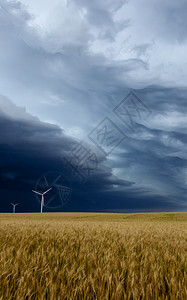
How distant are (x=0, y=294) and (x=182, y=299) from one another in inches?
75.4

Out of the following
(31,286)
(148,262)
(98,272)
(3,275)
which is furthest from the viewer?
(148,262)

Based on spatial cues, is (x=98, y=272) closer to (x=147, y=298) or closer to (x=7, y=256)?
(x=147, y=298)

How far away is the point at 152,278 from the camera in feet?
10.4

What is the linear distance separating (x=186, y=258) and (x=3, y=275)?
3.15 meters

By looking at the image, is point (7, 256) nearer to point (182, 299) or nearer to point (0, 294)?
point (0, 294)

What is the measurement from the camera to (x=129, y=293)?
2.61m

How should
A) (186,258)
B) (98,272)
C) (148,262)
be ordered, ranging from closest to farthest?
1. (98,272)
2. (148,262)
3. (186,258)

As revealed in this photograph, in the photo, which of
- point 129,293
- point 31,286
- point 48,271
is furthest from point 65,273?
point 129,293

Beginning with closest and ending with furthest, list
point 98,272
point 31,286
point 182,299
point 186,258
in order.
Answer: point 182,299
point 31,286
point 98,272
point 186,258

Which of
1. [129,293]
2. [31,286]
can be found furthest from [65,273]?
[129,293]

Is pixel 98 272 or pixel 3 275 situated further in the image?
pixel 98 272

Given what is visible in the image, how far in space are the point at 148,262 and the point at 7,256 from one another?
92.3 inches

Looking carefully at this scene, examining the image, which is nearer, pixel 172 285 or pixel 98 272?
pixel 172 285

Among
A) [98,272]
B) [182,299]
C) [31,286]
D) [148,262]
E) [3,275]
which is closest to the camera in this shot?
[182,299]
